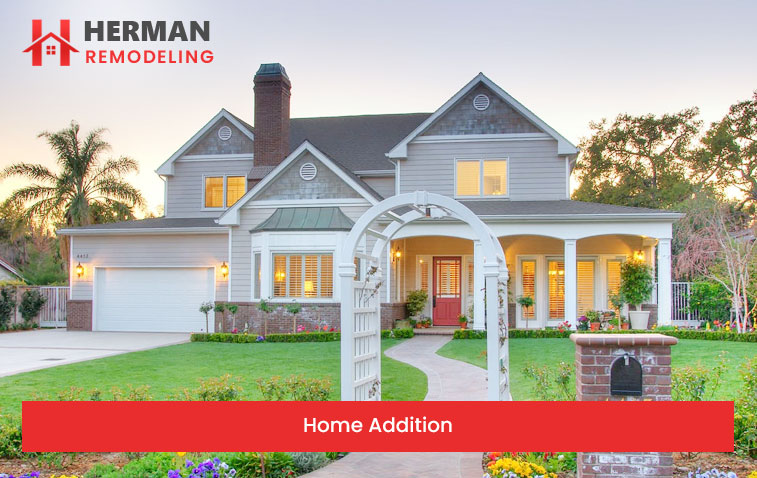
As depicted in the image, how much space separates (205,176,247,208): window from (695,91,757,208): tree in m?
25.4

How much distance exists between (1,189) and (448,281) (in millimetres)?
21172

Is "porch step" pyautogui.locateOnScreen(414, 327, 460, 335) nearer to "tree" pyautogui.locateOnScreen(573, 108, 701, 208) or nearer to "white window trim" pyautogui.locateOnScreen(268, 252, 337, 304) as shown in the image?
"white window trim" pyautogui.locateOnScreen(268, 252, 337, 304)

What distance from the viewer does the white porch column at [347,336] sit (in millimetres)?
7262

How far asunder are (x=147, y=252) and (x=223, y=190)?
11.6ft

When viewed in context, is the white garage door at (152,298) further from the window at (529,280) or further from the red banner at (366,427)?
the red banner at (366,427)

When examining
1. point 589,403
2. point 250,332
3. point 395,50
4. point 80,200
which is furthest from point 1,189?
point 589,403

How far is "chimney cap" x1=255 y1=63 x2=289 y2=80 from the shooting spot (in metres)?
22.6

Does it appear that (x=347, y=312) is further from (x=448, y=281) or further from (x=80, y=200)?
(x=80, y=200)

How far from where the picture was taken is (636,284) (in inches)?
766

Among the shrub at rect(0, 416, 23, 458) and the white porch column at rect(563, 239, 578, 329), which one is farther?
the white porch column at rect(563, 239, 578, 329)

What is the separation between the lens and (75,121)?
28891 mm

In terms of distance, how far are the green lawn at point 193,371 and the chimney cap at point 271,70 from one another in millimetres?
10316

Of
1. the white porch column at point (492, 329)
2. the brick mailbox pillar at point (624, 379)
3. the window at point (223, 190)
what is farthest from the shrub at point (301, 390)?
the window at point (223, 190)

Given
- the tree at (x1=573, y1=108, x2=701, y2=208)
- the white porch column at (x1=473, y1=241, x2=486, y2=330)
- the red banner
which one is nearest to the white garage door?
the white porch column at (x1=473, y1=241, x2=486, y2=330)
